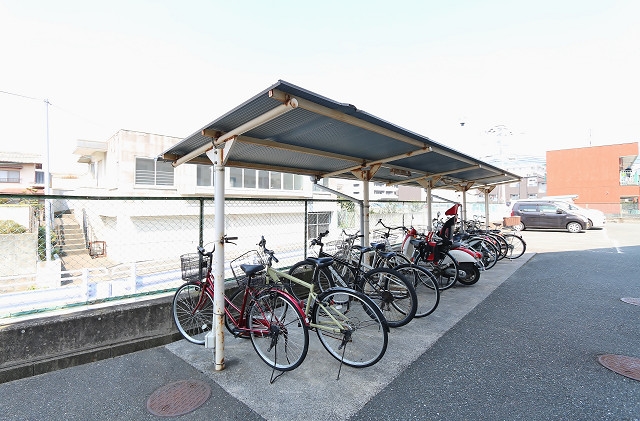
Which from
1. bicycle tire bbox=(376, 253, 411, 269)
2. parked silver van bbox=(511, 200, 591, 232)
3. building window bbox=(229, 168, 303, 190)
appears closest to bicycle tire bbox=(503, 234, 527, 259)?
bicycle tire bbox=(376, 253, 411, 269)

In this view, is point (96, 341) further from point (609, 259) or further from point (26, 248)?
point (609, 259)

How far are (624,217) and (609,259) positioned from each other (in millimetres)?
19527

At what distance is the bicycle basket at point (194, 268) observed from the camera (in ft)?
10.9

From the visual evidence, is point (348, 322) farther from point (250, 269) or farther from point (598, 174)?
point (598, 174)

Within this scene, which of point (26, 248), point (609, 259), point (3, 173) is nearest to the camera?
point (609, 259)

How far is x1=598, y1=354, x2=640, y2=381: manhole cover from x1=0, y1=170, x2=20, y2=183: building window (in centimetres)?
3591

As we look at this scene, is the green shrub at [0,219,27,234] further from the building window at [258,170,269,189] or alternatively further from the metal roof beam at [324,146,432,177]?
the metal roof beam at [324,146,432,177]

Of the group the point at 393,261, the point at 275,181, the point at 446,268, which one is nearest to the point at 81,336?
the point at 393,261

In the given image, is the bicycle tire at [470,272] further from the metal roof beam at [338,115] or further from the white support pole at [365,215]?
the metal roof beam at [338,115]

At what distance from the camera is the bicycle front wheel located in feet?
8.57

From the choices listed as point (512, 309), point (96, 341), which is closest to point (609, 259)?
point (512, 309)

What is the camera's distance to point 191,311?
328 centimetres

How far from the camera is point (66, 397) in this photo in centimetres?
234

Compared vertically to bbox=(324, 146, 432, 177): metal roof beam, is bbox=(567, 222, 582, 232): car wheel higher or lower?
lower
